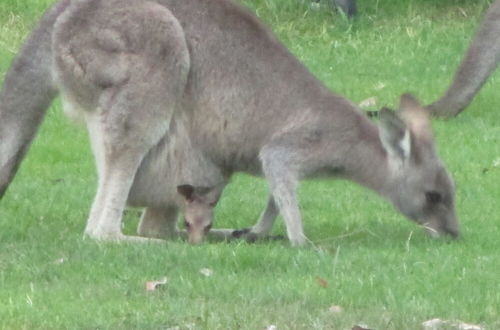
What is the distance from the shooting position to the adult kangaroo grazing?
27.0ft

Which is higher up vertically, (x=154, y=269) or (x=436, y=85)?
(x=154, y=269)

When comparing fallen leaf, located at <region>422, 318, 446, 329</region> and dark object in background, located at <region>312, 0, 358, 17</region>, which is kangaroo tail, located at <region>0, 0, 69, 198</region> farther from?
dark object in background, located at <region>312, 0, 358, 17</region>

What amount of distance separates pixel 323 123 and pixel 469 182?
208 cm

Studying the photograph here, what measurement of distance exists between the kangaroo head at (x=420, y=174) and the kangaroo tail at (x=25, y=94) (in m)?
2.01

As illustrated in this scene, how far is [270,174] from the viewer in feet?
27.4

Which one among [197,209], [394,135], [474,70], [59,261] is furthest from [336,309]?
[474,70]

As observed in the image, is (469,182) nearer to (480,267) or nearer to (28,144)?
(480,267)

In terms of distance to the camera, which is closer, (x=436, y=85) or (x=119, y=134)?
(x=119, y=134)

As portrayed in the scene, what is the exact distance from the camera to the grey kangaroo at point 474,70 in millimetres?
12328

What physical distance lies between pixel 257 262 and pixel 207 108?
4.13 feet

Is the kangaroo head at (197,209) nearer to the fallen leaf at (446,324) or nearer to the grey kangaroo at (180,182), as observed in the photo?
the grey kangaroo at (180,182)

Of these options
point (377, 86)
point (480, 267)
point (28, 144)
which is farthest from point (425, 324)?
point (377, 86)

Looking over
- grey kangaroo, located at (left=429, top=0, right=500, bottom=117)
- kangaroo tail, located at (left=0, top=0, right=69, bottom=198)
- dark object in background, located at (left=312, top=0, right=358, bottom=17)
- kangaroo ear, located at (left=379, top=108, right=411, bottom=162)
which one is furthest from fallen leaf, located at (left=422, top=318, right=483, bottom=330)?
dark object in background, located at (left=312, top=0, right=358, bottom=17)

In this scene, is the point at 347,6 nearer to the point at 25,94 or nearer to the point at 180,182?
the point at 180,182
